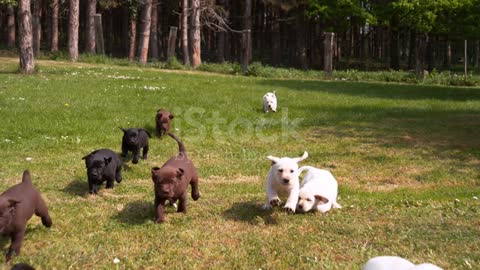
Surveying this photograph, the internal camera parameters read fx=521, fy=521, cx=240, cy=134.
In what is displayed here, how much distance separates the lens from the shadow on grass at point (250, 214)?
260 inches

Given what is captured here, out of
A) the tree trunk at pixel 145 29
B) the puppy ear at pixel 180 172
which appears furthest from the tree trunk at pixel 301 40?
the puppy ear at pixel 180 172

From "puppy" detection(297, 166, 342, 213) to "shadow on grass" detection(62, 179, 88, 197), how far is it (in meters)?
3.20

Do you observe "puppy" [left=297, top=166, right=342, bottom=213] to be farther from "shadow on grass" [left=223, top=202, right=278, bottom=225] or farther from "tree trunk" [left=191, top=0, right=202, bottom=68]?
"tree trunk" [left=191, top=0, right=202, bottom=68]

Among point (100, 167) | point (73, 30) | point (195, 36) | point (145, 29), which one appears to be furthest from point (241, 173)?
point (73, 30)

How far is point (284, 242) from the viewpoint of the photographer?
5.83 meters

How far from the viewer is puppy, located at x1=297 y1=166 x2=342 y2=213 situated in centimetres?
688

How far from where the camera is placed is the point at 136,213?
682 centimetres

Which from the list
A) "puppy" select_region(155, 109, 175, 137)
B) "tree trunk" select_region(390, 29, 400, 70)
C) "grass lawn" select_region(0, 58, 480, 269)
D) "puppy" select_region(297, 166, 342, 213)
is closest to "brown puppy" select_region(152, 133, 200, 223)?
"grass lawn" select_region(0, 58, 480, 269)

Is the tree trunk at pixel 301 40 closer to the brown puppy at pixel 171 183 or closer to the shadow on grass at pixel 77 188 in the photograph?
the shadow on grass at pixel 77 188

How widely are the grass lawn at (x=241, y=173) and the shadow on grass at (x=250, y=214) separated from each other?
1.5 inches

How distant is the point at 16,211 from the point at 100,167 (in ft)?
7.54

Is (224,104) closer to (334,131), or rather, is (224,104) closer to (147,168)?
(334,131)

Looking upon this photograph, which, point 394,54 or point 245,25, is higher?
point 245,25

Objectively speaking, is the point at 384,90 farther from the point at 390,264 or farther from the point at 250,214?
the point at 390,264
